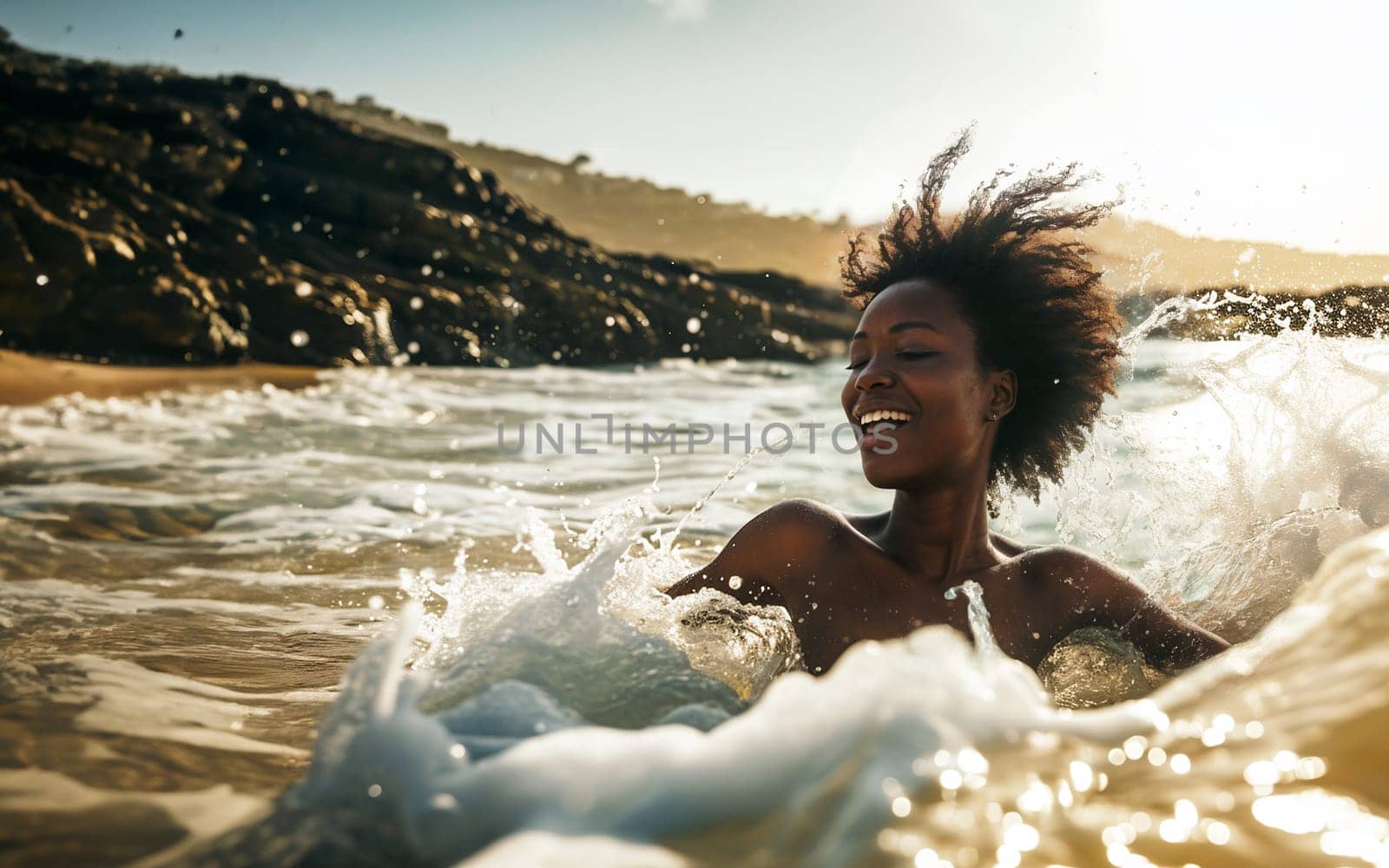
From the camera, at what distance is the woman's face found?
9.86ft

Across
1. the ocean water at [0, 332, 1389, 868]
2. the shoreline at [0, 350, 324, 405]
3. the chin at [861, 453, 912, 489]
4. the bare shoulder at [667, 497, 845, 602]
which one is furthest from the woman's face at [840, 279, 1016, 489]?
the shoreline at [0, 350, 324, 405]

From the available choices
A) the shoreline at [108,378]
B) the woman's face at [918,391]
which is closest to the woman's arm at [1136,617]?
the woman's face at [918,391]

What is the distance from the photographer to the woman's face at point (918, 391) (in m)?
3.00

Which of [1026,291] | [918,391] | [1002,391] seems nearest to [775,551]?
[918,391]

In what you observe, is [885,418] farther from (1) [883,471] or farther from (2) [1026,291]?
(2) [1026,291]

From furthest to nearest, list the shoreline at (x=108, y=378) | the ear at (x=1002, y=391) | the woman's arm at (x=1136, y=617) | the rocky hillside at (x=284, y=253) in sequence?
the rocky hillside at (x=284, y=253), the shoreline at (x=108, y=378), the ear at (x=1002, y=391), the woman's arm at (x=1136, y=617)

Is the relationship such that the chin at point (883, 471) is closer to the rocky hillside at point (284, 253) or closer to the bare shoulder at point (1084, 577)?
the bare shoulder at point (1084, 577)

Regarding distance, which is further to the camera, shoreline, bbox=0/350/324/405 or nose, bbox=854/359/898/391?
shoreline, bbox=0/350/324/405

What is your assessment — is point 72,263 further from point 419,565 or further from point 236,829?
point 236,829

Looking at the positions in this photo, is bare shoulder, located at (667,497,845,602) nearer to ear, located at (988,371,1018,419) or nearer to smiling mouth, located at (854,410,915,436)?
smiling mouth, located at (854,410,915,436)

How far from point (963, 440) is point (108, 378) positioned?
12.0 meters

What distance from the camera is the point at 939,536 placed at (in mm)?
3129

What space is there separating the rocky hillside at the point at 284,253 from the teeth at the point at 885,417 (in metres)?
14.1

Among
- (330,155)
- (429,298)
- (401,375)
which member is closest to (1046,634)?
(401,375)
